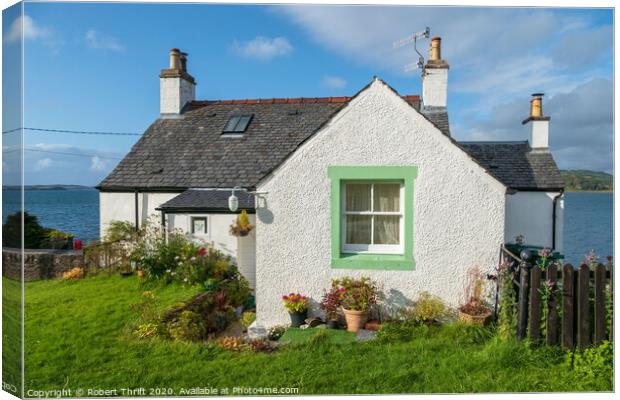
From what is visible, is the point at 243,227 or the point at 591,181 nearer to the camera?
the point at 591,181

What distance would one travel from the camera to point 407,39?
541 centimetres

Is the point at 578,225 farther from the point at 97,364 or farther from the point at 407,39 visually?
the point at 97,364

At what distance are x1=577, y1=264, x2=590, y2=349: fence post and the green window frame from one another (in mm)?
2224

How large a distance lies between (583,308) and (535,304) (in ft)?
1.97

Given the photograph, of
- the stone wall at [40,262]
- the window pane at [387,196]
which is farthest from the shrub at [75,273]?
the window pane at [387,196]

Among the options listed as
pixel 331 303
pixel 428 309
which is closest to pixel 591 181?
pixel 428 309

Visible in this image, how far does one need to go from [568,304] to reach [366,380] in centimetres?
296

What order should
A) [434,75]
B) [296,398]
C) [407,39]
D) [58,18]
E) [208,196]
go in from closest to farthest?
[296,398]
[58,18]
[407,39]
[208,196]
[434,75]

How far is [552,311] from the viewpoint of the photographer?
4.93m

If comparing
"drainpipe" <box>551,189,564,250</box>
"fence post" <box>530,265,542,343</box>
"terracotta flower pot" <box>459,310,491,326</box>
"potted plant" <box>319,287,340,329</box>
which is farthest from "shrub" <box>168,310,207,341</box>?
"drainpipe" <box>551,189,564,250</box>

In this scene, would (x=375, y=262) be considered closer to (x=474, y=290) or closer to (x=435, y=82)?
(x=474, y=290)

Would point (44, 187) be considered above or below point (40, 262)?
above

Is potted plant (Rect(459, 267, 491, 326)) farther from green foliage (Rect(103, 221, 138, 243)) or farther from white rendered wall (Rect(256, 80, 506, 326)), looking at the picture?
green foliage (Rect(103, 221, 138, 243))

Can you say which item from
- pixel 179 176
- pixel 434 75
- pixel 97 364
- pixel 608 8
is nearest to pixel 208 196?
pixel 179 176
